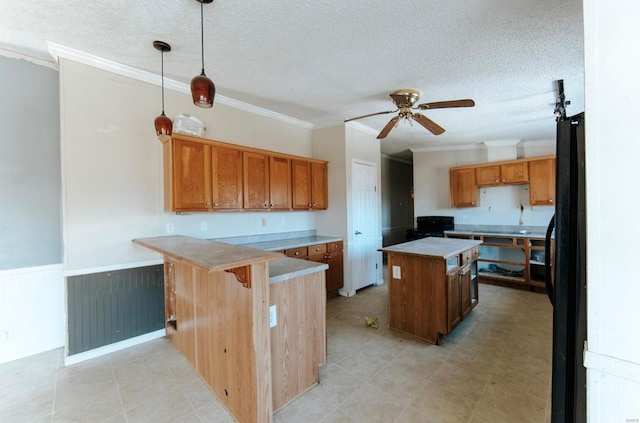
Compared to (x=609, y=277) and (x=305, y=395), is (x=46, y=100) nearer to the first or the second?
(x=305, y=395)

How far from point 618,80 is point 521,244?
14.9 ft

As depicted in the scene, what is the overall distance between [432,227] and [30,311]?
601 centimetres

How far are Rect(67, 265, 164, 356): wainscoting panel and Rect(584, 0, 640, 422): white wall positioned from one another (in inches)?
127

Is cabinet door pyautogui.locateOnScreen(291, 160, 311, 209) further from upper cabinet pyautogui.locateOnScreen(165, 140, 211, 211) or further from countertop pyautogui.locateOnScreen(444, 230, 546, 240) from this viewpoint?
countertop pyautogui.locateOnScreen(444, 230, 546, 240)

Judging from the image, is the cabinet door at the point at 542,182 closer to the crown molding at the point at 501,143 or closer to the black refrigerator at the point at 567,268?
the crown molding at the point at 501,143

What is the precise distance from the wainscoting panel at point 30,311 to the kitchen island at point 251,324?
119cm

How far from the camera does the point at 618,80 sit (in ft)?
2.42

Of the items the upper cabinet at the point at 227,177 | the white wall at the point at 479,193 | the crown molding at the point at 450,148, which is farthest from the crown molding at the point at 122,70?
the white wall at the point at 479,193

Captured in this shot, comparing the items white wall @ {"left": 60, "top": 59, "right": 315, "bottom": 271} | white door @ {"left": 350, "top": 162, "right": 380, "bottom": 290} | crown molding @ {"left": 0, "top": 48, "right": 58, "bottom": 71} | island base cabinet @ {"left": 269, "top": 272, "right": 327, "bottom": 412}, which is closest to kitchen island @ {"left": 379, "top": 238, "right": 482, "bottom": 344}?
island base cabinet @ {"left": 269, "top": 272, "right": 327, "bottom": 412}

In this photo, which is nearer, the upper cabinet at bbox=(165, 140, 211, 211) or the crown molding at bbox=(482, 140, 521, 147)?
the upper cabinet at bbox=(165, 140, 211, 211)

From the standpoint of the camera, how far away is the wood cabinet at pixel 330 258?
363 cm

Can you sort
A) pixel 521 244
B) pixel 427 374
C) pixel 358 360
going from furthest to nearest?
pixel 521 244
pixel 358 360
pixel 427 374

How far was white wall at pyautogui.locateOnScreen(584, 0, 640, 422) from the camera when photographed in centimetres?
72

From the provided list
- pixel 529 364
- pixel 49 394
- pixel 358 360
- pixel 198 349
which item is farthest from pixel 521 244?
pixel 49 394
